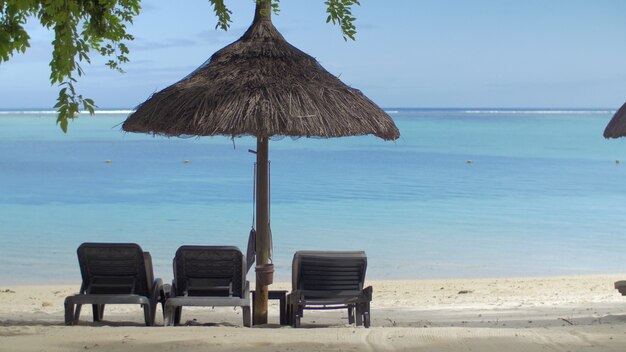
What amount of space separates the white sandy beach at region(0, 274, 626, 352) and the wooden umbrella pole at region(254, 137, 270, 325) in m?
0.15

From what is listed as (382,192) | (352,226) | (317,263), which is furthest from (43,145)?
(317,263)

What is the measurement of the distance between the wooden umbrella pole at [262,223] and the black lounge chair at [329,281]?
1.00 feet

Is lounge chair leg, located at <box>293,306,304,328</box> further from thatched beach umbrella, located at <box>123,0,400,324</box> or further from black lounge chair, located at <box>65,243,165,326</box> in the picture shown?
black lounge chair, located at <box>65,243,165,326</box>

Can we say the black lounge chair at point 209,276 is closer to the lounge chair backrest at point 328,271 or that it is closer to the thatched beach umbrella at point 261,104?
the thatched beach umbrella at point 261,104

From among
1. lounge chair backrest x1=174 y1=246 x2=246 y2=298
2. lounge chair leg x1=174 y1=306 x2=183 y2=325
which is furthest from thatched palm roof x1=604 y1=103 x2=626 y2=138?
lounge chair leg x1=174 y1=306 x2=183 y2=325

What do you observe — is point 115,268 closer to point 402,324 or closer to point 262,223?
point 262,223

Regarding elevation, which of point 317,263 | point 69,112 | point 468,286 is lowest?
point 468,286

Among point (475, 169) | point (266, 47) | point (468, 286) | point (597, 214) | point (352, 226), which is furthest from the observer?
point (475, 169)

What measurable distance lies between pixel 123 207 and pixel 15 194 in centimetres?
363

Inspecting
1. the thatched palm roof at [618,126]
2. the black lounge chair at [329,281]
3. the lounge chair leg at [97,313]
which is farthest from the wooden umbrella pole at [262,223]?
the thatched palm roof at [618,126]

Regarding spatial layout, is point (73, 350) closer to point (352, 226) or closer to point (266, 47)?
point (266, 47)

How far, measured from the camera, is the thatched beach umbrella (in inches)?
232

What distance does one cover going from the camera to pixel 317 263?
20.1 feet

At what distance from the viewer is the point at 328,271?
614 cm
